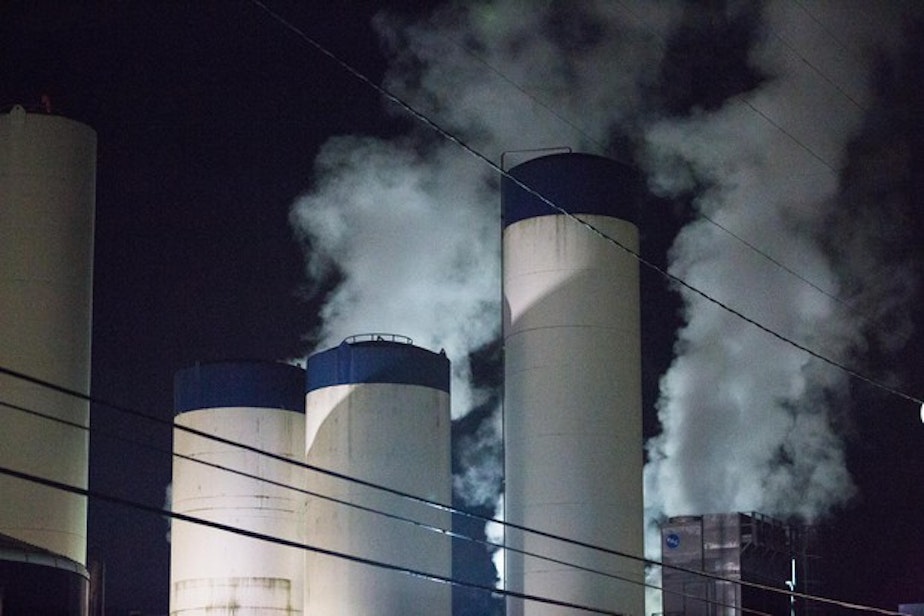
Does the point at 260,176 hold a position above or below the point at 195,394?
above

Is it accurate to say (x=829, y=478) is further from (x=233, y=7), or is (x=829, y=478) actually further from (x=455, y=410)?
(x=233, y=7)

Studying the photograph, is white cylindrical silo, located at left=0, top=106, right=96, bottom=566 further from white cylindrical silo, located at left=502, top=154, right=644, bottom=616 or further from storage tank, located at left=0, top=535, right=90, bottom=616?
white cylindrical silo, located at left=502, top=154, right=644, bottom=616

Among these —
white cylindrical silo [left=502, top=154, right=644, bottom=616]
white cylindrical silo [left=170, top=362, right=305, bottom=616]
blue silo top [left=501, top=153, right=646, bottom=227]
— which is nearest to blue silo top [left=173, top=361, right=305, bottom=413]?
white cylindrical silo [left=170, top=362, right=305, bottom=616]

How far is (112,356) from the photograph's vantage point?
192 ft

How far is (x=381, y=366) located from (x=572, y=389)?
440 cm

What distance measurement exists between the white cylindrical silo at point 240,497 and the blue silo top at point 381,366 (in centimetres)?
333

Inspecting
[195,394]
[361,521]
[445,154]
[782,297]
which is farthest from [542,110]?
[361,521]

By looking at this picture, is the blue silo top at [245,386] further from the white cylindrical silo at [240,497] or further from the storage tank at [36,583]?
the storage tank at [36,583]

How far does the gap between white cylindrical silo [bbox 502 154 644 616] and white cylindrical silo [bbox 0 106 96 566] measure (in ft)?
29.8

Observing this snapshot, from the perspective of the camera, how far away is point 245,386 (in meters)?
40.0

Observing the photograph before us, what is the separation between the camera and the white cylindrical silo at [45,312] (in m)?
34.7

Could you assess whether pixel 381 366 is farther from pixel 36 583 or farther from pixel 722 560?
pixel 722 560

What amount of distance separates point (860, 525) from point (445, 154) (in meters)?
19.1

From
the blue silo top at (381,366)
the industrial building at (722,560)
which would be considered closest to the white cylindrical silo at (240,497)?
the blue silo top at (381,366)
